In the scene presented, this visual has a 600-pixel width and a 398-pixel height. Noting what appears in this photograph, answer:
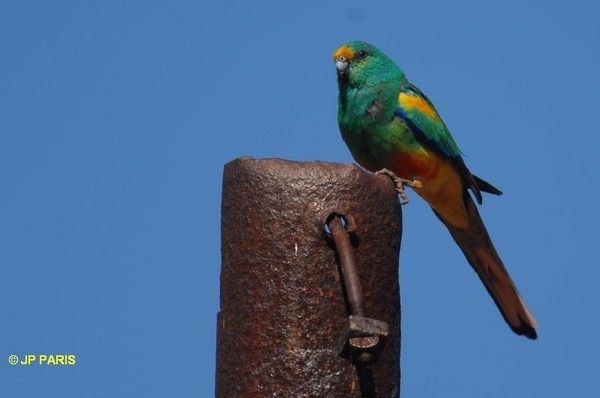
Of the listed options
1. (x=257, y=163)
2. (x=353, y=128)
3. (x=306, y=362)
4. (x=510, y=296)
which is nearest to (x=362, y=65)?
(x=353, y=128)

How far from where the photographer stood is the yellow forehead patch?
816cm

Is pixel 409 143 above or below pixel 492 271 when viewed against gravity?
above

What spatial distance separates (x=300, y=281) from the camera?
12.2 ft

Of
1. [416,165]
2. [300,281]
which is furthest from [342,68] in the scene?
[300,281]

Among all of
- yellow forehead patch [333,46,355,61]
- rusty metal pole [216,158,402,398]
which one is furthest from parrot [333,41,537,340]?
rusty metal pole [216,158,402,398]

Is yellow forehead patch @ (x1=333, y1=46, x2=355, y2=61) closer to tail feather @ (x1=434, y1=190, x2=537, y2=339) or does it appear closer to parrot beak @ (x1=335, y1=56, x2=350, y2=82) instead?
parrot beak @ (x1=335, y1=56, x2=350, y2=82)

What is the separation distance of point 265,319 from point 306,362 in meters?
0.26

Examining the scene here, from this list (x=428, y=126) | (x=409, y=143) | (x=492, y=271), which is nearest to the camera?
(x=492, y=271)

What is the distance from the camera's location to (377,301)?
381 cm

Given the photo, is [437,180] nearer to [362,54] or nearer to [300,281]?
[362,54]

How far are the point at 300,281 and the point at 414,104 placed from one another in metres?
4.41

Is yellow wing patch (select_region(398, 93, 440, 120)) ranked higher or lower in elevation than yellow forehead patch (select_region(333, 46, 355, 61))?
lower

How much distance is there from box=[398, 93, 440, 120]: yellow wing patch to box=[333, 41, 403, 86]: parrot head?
28 centimetres

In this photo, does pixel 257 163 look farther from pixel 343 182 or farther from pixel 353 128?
pixel 353 128
